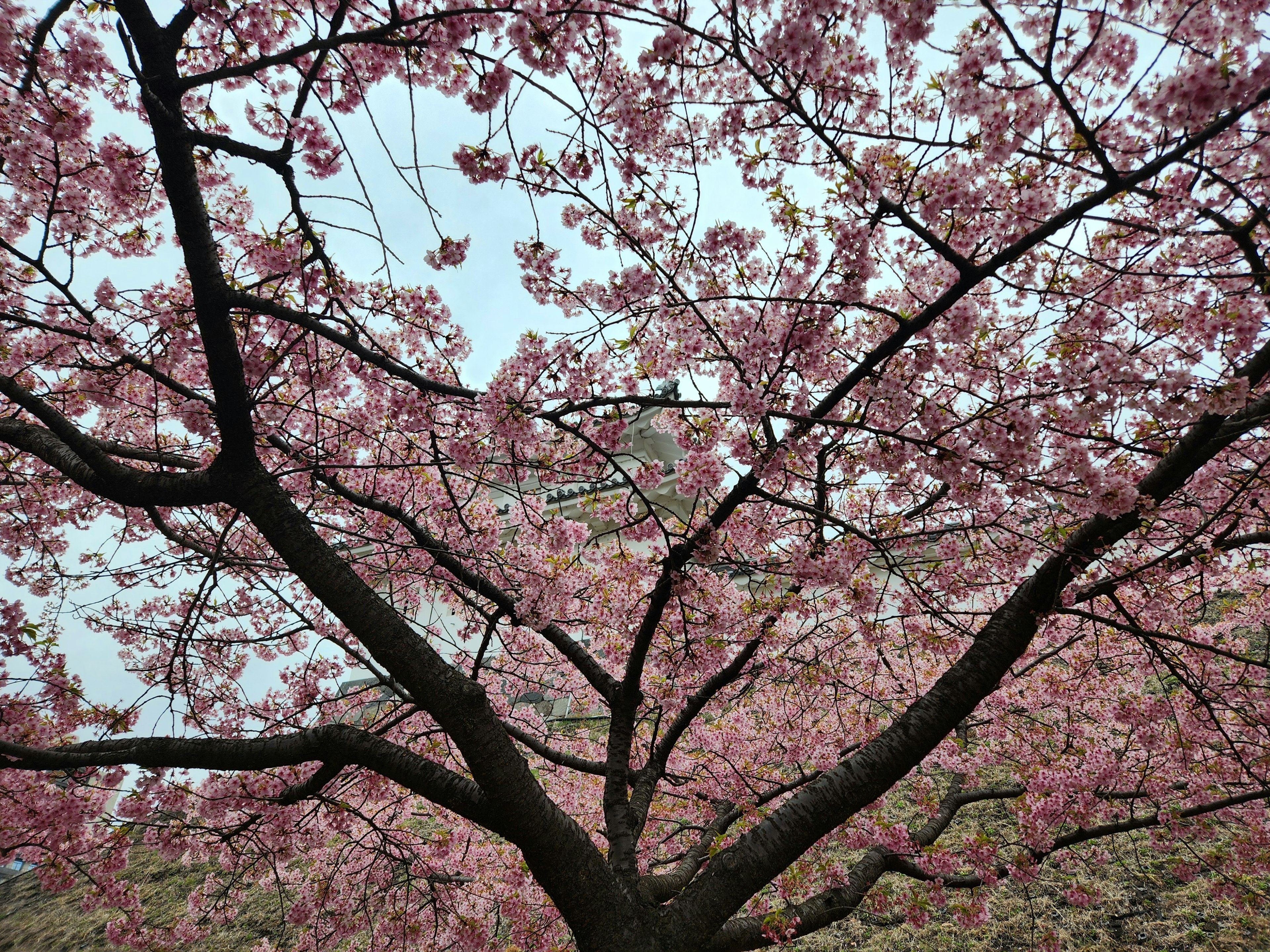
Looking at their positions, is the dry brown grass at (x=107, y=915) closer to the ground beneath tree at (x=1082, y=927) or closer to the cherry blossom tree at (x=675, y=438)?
the ground beneath tree at (x=1082, y=927)

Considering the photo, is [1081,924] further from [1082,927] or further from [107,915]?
[107,915]

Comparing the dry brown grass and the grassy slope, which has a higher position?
the dry brown grass

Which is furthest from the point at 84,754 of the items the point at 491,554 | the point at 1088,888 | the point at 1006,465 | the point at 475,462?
the point at 1088,888

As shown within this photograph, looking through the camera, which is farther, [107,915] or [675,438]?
[107,915]

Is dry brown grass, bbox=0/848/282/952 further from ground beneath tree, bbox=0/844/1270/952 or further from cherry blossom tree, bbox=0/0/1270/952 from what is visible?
cherry blossom tree, bbox=0/0/1270/952

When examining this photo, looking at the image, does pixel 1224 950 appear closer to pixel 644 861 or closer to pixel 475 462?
pixel 644 861

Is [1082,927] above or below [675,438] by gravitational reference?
below

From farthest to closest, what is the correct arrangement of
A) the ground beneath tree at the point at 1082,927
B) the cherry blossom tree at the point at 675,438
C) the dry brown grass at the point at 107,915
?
the dry brown grass at the point at 107,915 < the ground beneath tree at the point at 1082,927 < the cherry blossom tree at the point at 675,438

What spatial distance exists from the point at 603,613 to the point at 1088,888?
4.61m

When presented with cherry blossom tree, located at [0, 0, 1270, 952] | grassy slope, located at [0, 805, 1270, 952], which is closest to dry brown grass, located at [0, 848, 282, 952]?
grassy slope, located at [0, 805, 1270, 952]

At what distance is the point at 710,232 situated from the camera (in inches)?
125

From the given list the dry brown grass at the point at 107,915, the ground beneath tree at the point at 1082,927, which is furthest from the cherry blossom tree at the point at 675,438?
the dry brown grass at the point at 107,915

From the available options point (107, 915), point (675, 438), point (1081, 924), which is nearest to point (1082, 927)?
point (1081, 924)

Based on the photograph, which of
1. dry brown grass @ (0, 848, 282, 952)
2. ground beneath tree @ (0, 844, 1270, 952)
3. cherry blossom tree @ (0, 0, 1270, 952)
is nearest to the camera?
cherry blossom tree @ (0, 0, 1270, 952)
